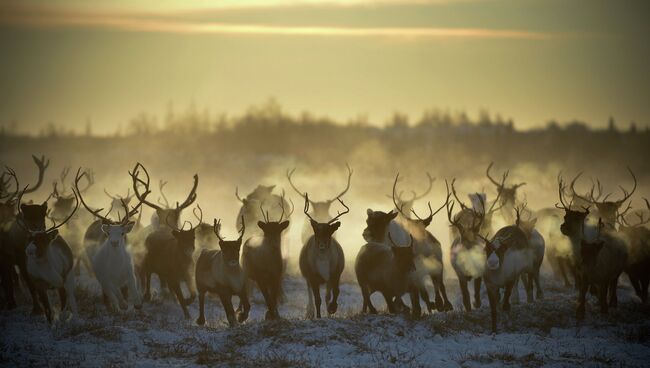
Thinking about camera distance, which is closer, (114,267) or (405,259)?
(405,259)

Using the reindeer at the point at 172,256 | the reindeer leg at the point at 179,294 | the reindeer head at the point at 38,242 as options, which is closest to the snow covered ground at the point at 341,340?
the reindeer leg at the point at 179,294

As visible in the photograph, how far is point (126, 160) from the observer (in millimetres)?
63594

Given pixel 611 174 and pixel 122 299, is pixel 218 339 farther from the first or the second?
pixel 611 174

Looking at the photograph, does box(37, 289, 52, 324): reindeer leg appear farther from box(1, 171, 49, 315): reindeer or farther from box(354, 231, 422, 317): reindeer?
box(354, 231, 422, 317): reindeer

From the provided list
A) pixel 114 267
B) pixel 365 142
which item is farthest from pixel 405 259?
pixel 365 142

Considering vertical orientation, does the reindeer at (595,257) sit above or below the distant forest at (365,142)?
below

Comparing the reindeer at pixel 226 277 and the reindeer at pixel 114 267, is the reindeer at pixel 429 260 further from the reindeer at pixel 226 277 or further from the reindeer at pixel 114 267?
the reindeer at pixel 114 267

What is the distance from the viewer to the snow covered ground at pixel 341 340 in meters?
12.2

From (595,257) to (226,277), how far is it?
7172mm

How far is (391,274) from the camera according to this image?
47.3 ft

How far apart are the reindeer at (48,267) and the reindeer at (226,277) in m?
2.50

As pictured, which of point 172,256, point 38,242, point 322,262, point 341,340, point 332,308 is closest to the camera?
point 341,340

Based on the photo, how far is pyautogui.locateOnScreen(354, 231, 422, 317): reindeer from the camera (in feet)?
47.0

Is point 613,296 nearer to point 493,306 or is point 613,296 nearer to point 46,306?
point 493,306
